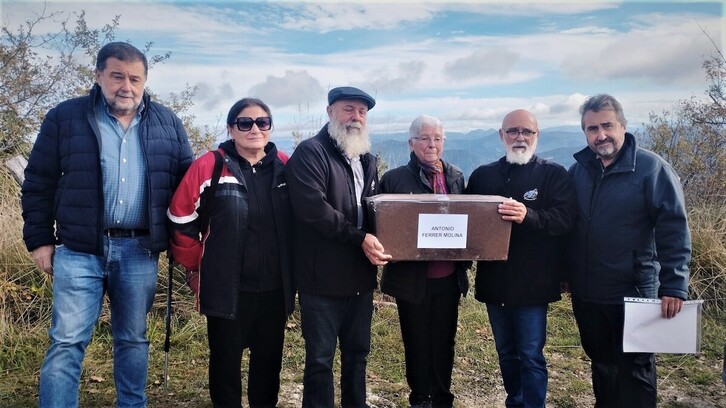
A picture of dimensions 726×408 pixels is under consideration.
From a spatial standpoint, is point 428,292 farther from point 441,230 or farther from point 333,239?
point 333,239

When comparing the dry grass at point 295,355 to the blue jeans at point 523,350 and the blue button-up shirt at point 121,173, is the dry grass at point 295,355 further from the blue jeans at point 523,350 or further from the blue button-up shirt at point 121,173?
the blue button-up shirt at point 121,173

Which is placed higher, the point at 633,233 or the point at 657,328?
the point at 633,233

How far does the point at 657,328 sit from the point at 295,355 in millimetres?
3231

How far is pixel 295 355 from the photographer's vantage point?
517cm

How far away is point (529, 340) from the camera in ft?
11.7

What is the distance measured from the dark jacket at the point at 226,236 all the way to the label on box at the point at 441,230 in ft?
2.97

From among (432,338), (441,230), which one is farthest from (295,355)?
(441,230)

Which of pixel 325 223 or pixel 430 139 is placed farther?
pixel 430 139

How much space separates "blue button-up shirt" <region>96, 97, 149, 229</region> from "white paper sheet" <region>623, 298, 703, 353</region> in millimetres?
3113

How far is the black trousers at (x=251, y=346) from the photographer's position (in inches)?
134

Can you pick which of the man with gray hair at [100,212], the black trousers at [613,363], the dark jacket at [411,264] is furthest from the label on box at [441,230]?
the man with gray hair at [100,212]

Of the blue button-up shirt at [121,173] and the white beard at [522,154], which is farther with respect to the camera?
the white beard at [522,154]

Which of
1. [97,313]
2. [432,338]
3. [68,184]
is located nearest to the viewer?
[68,184]

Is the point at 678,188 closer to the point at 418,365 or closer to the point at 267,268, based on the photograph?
the point at 418,365
